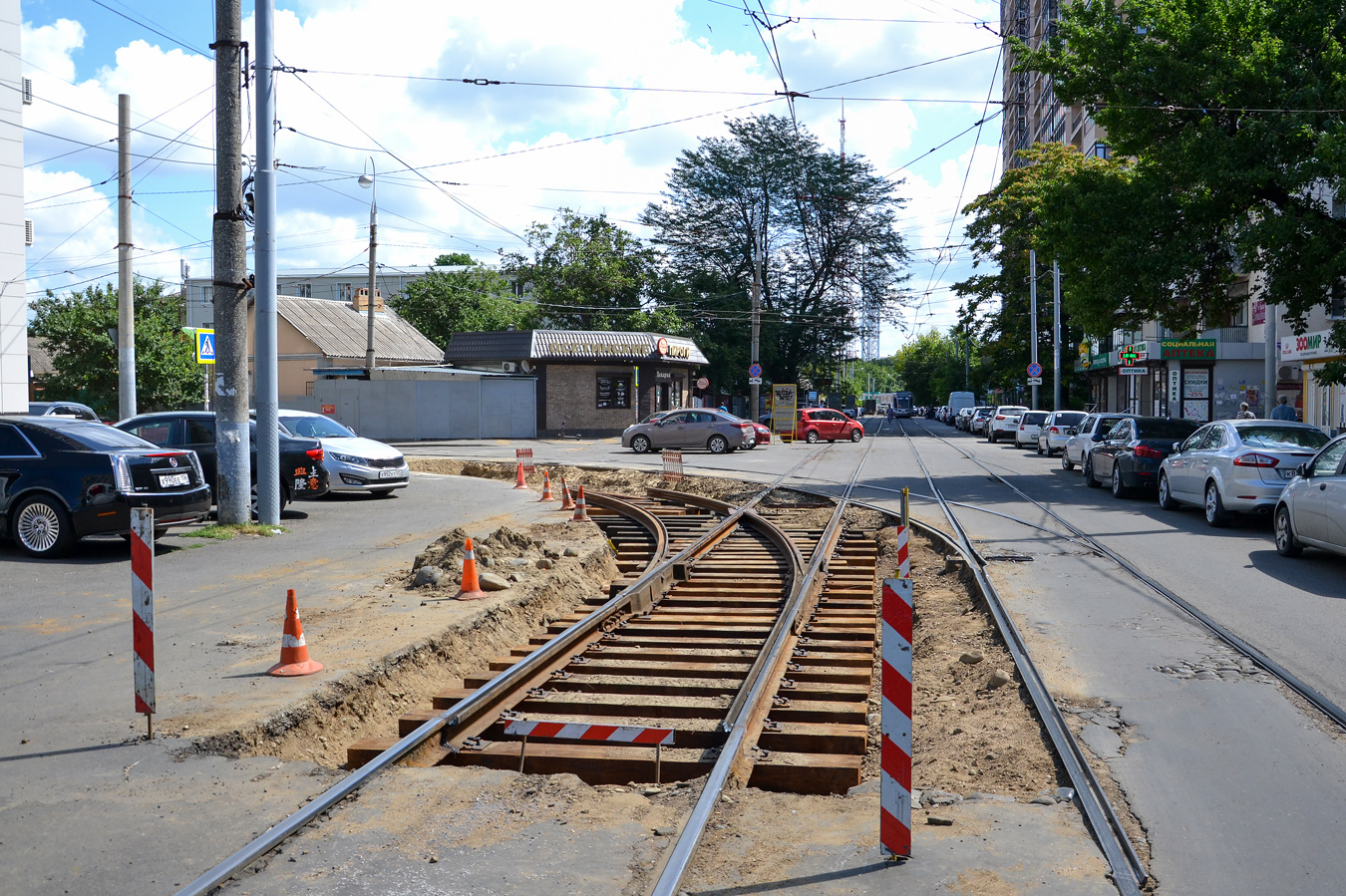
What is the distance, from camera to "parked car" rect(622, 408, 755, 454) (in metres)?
35.1

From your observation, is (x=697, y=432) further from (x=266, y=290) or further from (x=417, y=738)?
(x=417, y=738)

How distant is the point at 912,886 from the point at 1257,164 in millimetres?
20205

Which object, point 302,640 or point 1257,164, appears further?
point 1257,164

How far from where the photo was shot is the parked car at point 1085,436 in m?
26.3

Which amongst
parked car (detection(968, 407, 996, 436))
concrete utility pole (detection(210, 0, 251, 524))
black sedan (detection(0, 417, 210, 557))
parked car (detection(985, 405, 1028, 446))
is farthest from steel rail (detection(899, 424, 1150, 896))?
parked car (detection(968, 407, 996, 436))

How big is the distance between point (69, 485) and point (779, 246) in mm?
55450

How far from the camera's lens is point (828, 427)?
4322 cm

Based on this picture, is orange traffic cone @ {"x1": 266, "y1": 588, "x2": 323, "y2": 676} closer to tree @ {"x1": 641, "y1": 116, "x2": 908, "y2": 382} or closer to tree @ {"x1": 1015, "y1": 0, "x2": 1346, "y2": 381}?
tree @ {"x1": 1015, "y1": 0, "x2": 1346, "y2": 381}

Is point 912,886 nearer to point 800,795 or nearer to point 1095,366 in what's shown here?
point 800,795

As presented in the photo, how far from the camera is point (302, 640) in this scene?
283 inches

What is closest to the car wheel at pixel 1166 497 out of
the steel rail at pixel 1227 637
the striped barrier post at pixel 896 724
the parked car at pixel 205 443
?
the steel rail at pixel 1227 637

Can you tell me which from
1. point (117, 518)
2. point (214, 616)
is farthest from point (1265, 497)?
point (117, 518)

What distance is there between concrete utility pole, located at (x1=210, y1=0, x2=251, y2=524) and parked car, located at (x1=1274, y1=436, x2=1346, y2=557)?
1238 cm

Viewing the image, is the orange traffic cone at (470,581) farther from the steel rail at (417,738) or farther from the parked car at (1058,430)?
the parked car at (1058,430)
